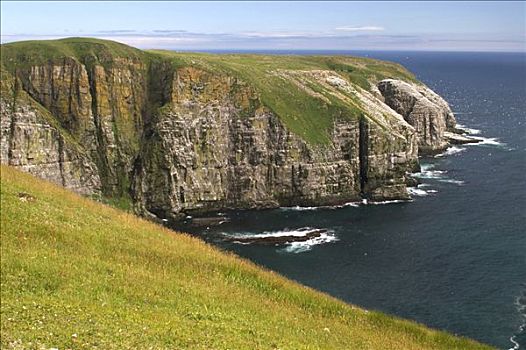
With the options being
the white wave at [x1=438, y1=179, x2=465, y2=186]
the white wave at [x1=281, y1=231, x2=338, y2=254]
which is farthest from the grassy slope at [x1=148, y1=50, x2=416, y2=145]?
the white wave at [x1=281, y1=231, x2=338, y2=254]

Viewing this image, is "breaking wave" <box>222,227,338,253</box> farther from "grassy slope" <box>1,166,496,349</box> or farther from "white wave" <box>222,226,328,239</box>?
"grassy slope" <box>1,166,496,349</box>

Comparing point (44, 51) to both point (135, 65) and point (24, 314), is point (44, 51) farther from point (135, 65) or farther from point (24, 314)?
point (24, 314)

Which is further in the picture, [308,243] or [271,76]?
[271,76]

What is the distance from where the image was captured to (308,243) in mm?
79500

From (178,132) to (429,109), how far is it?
3158 inches

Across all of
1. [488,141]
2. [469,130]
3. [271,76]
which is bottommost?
[488,141]

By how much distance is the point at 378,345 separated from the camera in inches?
1080

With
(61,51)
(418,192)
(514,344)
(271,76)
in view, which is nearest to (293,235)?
(418,192)

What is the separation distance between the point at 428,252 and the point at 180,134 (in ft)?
160

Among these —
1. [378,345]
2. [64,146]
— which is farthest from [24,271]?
[64,146]

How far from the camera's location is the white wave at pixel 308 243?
76812 millimetres

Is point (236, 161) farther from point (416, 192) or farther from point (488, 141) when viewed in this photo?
point (488, 141)

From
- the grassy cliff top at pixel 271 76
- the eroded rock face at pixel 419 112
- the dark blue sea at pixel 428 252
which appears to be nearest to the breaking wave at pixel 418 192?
the dark blue sea at pixel 428 252

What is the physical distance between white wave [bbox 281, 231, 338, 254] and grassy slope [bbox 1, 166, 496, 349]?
131ft
